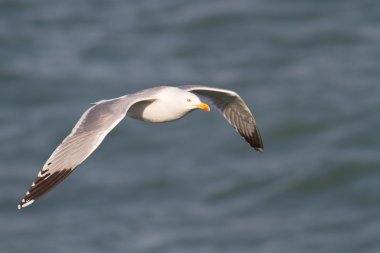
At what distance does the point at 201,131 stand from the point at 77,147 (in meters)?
13.1

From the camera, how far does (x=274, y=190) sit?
19797 mm

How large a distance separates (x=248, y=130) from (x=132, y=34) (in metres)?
15.9

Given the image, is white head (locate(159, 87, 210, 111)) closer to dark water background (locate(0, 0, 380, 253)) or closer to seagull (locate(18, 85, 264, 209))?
seagull (locate(18, 85, 264, 209))

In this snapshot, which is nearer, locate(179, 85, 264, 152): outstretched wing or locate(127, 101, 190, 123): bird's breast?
locate(127, 101, 190, 123): bird's breast

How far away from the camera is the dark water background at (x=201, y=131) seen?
61.9ft

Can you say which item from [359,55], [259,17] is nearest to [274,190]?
[359,55]

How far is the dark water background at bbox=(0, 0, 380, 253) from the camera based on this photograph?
1888cm

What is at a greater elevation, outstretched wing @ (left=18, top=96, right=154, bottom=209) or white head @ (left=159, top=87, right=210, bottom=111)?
white head @ (left=159, top=87, right=210, bottom=111)

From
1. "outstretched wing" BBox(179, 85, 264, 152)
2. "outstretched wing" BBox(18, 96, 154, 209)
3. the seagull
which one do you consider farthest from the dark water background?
"outstretched wing" BBox(18, 96, 154, 209)

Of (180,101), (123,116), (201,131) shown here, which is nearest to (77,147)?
(123,116)

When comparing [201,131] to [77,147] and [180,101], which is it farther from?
[77,147]

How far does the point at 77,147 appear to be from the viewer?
878 cm

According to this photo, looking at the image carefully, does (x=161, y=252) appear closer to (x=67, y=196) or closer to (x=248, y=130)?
(x=67, y=196)

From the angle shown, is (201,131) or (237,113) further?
(201,131)
